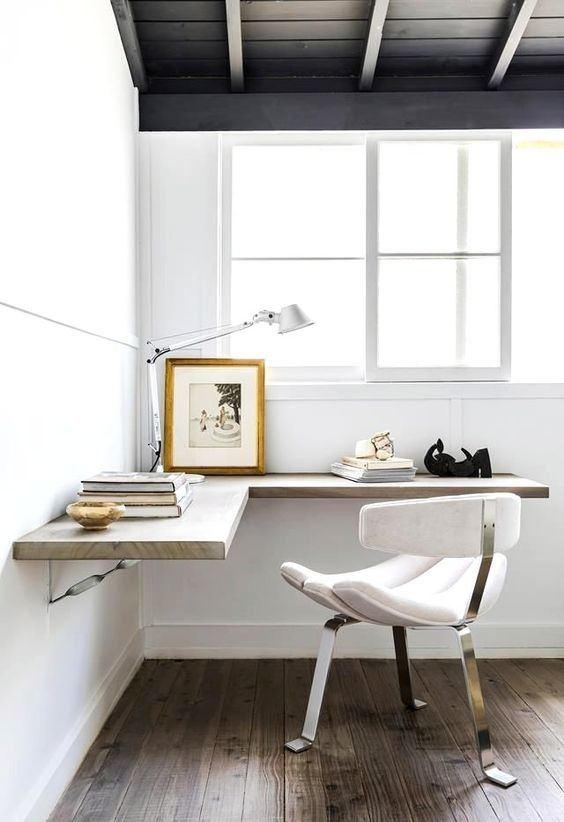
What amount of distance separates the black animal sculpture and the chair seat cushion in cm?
50

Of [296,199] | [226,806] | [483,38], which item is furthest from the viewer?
[296,199]

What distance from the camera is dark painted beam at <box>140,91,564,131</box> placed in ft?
10.3

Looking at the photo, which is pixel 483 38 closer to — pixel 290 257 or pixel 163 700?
pixel 290 257

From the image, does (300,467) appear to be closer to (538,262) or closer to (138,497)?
(138,497)

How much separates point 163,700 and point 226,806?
29.8 inches

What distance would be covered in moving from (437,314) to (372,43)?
1.08m

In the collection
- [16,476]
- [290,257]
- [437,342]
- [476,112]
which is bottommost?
[16,476]

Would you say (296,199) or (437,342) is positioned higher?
(296,199)

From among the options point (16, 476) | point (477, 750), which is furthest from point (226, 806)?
point (16, 476)

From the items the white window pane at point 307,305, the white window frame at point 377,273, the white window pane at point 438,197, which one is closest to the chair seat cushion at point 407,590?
the white window frame at point 377,273

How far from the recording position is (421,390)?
316cm

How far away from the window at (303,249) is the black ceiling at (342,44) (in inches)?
11.6

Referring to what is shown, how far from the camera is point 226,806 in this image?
6.59 ft

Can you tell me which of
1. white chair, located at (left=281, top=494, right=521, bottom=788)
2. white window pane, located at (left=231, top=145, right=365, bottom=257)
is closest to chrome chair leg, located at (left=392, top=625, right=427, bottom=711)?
white chair, located at (left=281, top=494, right=521, bottom=788)
